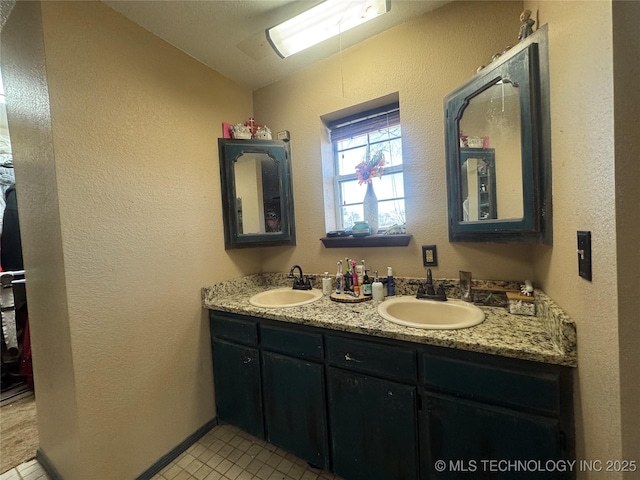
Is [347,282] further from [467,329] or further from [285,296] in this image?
[467,329]

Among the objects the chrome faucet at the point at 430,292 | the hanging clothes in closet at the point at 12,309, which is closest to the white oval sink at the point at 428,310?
the chrome faucet at the point at 430,292

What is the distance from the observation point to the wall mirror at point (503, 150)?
95cm

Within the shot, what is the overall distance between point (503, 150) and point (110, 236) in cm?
192

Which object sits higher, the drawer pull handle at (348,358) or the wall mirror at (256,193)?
the wall mirror at (256,193)

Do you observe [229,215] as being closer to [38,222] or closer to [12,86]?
[38,222]

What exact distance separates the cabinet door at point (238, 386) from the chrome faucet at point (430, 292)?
1.01m

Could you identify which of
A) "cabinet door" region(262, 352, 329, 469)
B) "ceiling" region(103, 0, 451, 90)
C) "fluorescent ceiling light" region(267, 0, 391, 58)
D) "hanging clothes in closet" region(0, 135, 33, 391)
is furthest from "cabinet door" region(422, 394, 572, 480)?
"hanging clothes in closet" region(0, 135, 33, 391)

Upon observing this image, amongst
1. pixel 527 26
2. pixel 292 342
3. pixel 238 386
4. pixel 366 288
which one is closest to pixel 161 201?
pixel 292 342

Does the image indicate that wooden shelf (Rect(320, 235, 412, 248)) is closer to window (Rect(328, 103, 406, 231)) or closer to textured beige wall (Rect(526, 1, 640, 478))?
window (Rect(328, 103, 406, 231))

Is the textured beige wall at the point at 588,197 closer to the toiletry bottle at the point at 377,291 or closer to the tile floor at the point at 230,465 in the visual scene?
the toiletry bottle at the point at 377,291

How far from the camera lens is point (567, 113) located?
77 centimetres

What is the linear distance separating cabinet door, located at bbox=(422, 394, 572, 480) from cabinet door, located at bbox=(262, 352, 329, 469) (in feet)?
1.60

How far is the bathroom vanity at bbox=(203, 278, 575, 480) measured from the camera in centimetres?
82

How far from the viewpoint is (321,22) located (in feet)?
4.28
